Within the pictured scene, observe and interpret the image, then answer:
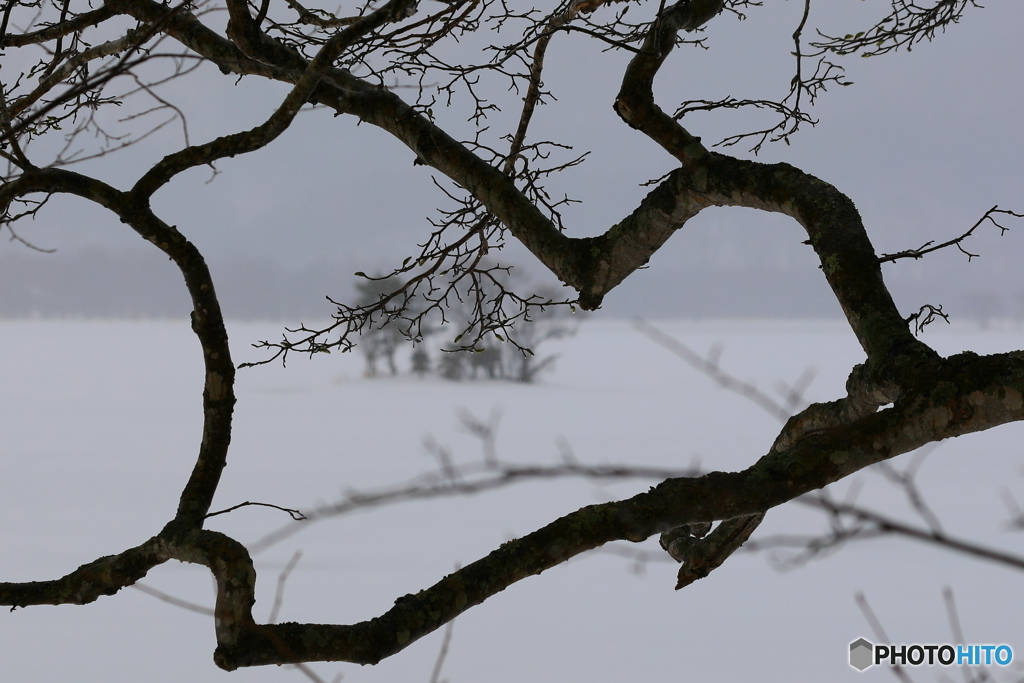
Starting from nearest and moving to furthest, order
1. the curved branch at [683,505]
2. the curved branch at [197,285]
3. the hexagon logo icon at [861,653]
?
the curved branch at [683,505] < the curved branch at [197,285] < the hexagon logo icon at [861,653]

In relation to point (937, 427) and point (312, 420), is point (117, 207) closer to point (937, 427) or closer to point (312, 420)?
point (937, 427)

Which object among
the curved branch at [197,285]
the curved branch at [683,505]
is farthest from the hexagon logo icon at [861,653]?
the curved branch at [197,285]

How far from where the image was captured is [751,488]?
3.64ft

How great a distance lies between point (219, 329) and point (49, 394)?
34.6ft

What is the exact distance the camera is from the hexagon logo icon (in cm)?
245

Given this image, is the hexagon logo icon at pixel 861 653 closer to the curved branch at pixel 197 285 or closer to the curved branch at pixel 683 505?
the curved branch at pixel 683 505

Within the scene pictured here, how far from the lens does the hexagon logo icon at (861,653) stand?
2.45 metres

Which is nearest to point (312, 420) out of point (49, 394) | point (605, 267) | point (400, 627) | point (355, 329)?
point (49, 394)

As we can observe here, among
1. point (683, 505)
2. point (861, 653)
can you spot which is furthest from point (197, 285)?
point (861, 653)

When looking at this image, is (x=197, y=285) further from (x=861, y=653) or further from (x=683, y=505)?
(x=861, y=653)

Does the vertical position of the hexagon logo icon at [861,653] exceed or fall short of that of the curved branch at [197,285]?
it falls short

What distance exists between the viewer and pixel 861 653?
2562mm

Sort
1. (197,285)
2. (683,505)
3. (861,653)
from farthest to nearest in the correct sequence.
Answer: (861,653)
(197,285)
(683,505)

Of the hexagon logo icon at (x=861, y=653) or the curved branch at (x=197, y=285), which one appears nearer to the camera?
the curved branch at (x=197, y=285)
